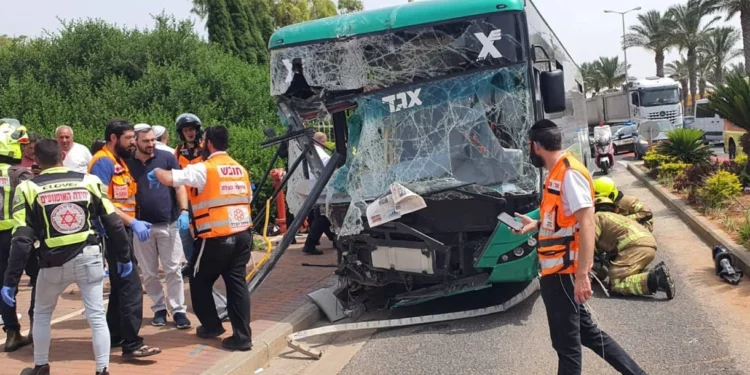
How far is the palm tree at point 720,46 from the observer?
4894 centimetres

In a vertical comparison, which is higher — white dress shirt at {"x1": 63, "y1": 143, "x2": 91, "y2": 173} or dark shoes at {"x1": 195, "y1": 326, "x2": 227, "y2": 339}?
white dress shirt at {"x1": 63, "y1": 143, "x2": 91, "y2": 173}

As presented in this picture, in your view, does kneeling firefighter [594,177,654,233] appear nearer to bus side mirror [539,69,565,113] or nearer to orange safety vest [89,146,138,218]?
bus side mirror [539,69,565,113]

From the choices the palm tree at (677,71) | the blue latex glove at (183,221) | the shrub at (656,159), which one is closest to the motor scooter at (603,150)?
the shrub at (656,159)

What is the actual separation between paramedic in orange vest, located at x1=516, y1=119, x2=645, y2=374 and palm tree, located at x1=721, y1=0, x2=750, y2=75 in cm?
3530

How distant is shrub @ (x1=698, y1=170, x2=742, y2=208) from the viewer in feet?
38.2

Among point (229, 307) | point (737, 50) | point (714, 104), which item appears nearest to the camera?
point (229, 307)

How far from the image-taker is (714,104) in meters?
13.2

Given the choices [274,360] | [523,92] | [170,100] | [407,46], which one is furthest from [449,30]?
[170,100]

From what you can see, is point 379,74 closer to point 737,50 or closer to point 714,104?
point 714,104

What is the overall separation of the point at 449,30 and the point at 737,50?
5057cm

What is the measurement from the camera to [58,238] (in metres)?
4.74

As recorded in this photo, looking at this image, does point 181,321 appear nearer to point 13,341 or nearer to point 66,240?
point 13,341

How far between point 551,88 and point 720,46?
160 ft

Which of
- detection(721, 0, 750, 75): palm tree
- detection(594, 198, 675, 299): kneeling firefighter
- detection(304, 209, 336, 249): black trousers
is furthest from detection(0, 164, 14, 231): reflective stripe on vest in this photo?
detection(721, 0, 750, 75): palm tree
